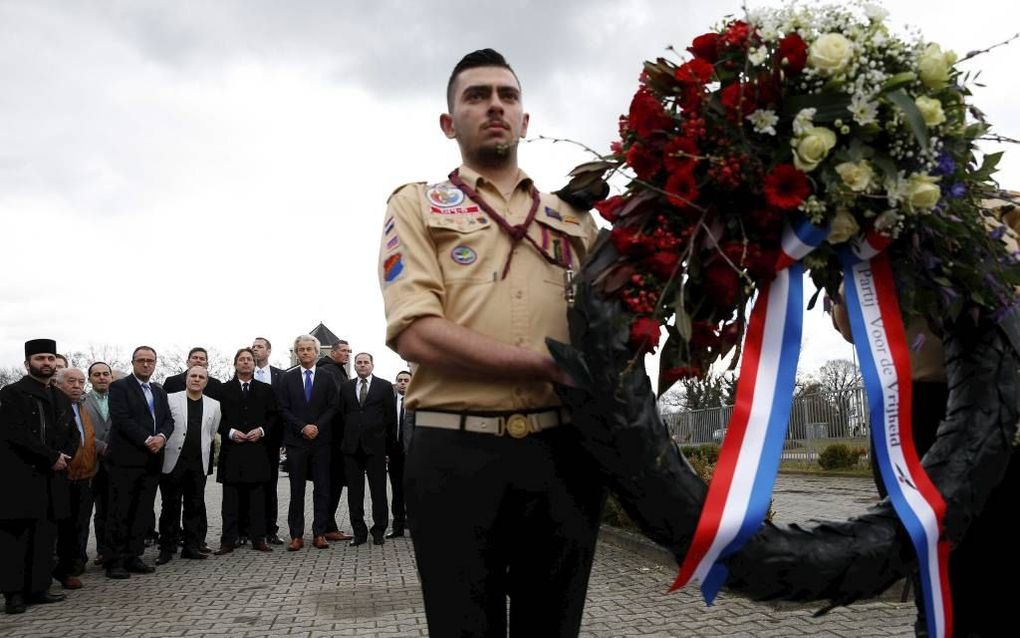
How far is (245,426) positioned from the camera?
31.2 ft

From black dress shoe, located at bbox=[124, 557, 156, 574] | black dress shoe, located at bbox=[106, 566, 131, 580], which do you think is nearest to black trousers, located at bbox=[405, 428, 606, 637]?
black dress shoe, located at bbox=[106, 566, 131, 580]

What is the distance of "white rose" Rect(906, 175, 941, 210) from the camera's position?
2.24 metres

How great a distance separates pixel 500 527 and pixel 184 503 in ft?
24.8

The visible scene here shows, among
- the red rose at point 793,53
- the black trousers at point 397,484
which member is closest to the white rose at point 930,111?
the red rose at point 793,53

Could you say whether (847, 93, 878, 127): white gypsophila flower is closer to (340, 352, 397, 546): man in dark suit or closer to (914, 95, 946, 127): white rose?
(914, 95, 946, 127): white rose

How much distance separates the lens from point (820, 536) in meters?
2.35

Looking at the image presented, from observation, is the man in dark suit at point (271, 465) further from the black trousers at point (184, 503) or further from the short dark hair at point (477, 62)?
the short dark hair at point (477, 62)

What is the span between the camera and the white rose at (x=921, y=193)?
2244mm

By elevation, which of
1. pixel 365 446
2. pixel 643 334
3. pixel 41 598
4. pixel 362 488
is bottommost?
pixel 41 598

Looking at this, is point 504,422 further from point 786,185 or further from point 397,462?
point 397,462

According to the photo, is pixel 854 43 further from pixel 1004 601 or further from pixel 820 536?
pixel 1004 601

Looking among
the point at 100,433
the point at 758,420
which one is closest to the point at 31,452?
the point at 100,433

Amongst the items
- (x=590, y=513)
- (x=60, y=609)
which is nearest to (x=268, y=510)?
(x=60, y=609)

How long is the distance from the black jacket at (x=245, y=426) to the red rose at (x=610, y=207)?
25.4ft
